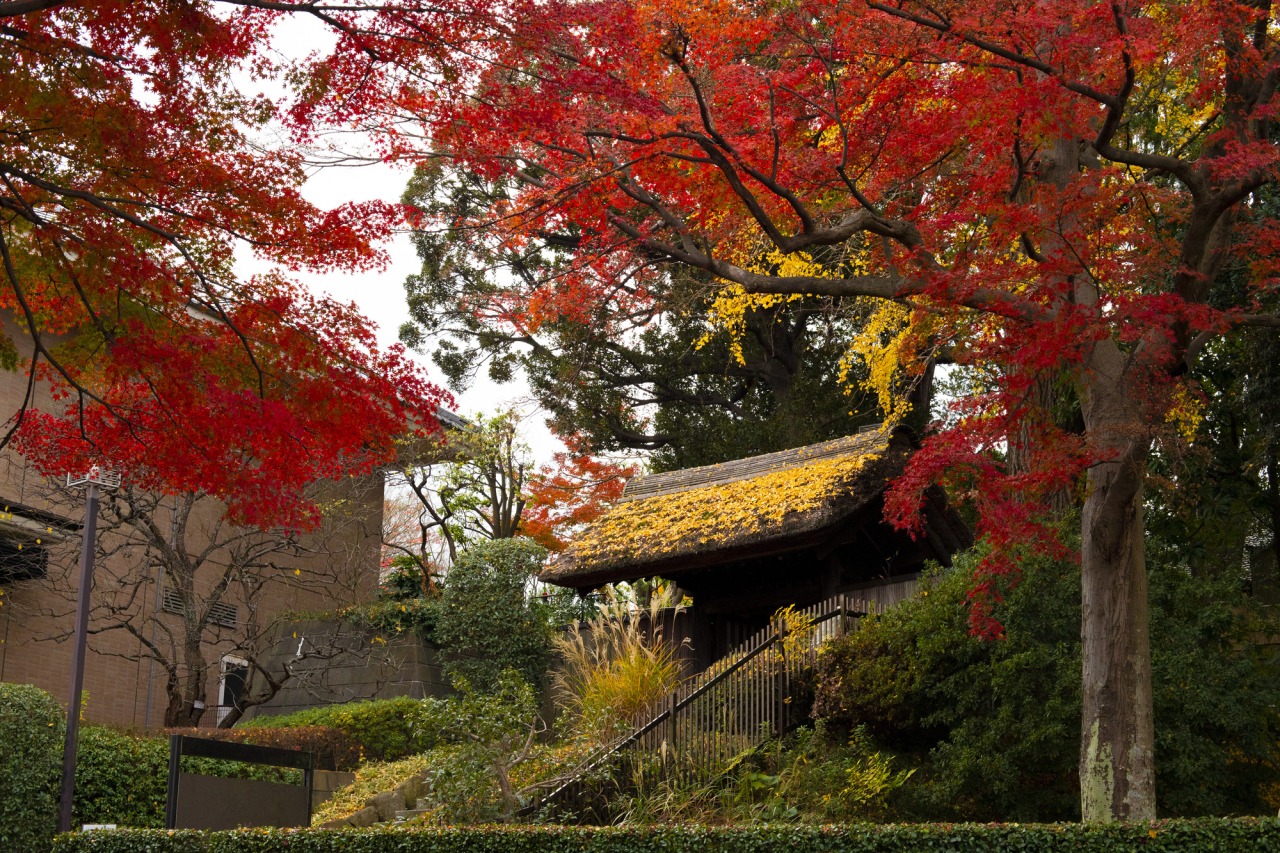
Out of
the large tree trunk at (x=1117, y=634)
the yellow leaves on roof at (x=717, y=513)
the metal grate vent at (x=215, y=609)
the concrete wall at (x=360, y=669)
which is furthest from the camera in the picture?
the concrete wall at (x=360, y=669)

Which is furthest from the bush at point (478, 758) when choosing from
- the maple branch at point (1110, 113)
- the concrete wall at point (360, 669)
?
the concrete wall at point (360, 669)

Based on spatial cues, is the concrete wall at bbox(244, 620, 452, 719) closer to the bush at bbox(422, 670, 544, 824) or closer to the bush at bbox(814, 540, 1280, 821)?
the bush at bbox(422, 670, 544, 824)

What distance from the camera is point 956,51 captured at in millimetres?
9992

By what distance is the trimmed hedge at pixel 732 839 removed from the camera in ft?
25.8

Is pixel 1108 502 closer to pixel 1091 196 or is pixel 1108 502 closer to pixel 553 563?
pixel 1091 196

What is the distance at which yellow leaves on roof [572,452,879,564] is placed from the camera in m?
15.1

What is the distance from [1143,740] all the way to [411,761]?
10.5 metres

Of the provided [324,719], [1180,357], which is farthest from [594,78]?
[324,719]

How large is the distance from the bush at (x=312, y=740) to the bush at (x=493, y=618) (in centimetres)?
276

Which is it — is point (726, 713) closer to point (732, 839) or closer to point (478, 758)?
point (478, 758)

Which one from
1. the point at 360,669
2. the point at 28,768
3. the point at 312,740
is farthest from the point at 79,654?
the point at 360,669

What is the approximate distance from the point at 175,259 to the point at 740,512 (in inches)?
336

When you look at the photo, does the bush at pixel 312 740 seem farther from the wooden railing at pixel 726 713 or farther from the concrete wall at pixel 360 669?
the wooden railing at pixel 726 713

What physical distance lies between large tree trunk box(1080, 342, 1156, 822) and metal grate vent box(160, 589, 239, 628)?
14.6 metres
